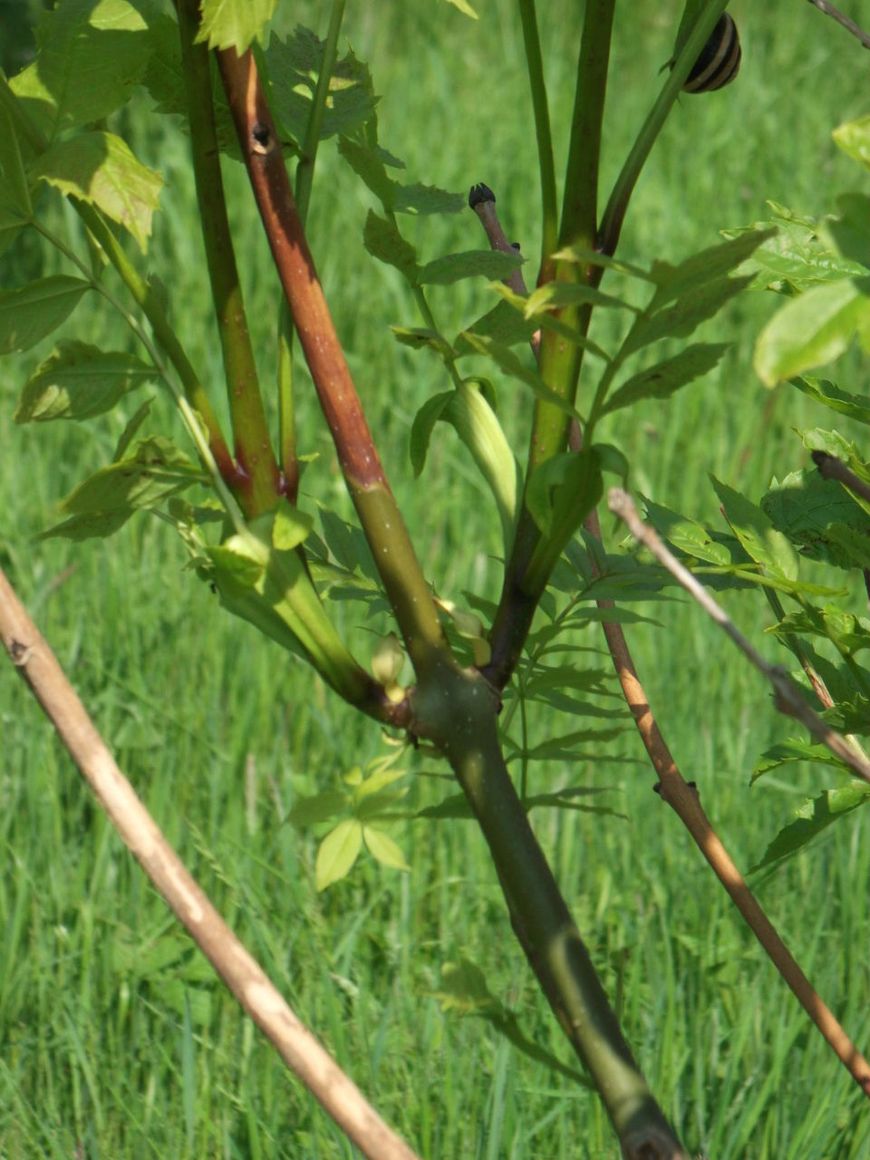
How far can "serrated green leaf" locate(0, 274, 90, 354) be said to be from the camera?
686mm

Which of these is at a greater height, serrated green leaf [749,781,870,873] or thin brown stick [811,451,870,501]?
thin brown stick [811,451,870,501]

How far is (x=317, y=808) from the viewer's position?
73 centimetres

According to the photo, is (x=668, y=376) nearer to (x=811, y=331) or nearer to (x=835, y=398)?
(x=811, y=331)

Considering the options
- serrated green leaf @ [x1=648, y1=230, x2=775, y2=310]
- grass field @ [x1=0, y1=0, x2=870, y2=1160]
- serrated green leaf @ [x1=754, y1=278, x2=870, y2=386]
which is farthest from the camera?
grass field @ [x1=0, y1=0, x2=870, y2=1160]

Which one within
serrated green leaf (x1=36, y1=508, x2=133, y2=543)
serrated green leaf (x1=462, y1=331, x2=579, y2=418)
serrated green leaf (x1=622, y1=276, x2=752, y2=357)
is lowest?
serrated green leaf (x1=36, y1=508, x2=133, y2=543)

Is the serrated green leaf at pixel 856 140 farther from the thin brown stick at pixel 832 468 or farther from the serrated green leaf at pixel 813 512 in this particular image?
the serrated green leaf at pixel 813 512

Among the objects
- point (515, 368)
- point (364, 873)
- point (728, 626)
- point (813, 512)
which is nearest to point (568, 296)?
point (515, 368)

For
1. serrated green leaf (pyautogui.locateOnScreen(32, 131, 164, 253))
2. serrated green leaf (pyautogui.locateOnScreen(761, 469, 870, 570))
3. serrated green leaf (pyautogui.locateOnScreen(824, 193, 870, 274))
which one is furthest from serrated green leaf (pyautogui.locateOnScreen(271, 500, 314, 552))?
serrated green leaf (pyautogui.locateOnScreen(761, 469, 870, 570))

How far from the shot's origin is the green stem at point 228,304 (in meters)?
0.66

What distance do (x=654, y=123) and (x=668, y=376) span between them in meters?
0.12

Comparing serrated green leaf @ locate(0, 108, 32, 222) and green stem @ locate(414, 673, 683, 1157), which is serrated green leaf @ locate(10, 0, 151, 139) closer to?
serrated green leaf @ locate(0, 108, 32, 222)

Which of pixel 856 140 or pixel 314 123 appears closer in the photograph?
pixel 856 140

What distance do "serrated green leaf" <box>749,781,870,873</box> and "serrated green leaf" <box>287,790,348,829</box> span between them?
239 millimetres

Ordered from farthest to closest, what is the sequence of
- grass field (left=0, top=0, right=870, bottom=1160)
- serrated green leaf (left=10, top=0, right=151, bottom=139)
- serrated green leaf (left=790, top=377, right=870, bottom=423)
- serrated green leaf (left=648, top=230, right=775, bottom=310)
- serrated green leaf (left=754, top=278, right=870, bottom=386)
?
grass field (left=0, top=0, right=870, bottom=1160)
serrated green leaf (left=790, top=377, right=870, bottom=423)
serrated green leaf (left=10, top=0, right=151, bottom=139)
serrated green leaf (left=648, top=230, right=775, bottom=310)
serrated green leaf (left=754, top=278, right=870, bottom=386)
